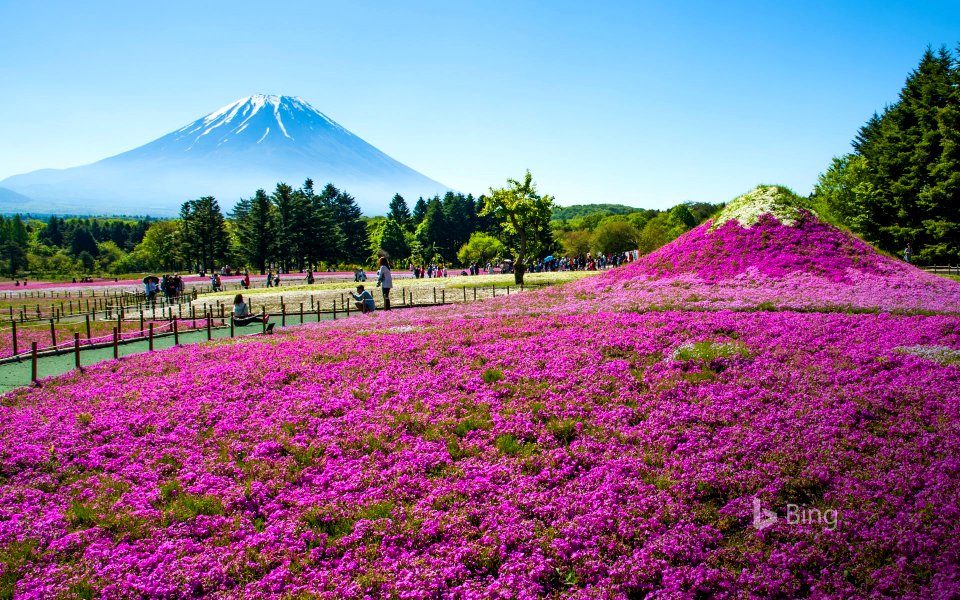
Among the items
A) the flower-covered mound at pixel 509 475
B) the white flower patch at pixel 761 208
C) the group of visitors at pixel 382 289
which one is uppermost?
the white flower patch at pixel 761 208

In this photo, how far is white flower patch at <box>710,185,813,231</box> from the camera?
32656 mm

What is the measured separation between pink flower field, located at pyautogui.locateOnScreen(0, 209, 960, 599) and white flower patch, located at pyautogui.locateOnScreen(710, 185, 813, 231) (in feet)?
56.5

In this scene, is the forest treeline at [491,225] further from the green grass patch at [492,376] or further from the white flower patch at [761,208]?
the green grass patch at [492,376]

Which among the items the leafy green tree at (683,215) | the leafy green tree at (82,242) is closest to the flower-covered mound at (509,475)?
the leafy green tree at (683,215)

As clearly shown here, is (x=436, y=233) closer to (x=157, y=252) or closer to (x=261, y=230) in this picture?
(x=261, y=230)

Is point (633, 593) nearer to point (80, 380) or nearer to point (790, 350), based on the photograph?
point (790, 350)

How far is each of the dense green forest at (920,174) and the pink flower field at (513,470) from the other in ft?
152

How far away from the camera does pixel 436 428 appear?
1067 centimetres

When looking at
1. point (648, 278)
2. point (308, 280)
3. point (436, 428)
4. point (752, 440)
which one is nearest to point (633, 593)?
point (752, 440)

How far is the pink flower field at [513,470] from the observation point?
6621 millimetres

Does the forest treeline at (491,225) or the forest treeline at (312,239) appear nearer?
the forest treeline at (491,225)

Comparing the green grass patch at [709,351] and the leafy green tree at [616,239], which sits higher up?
the leafy green tree at [616,239]

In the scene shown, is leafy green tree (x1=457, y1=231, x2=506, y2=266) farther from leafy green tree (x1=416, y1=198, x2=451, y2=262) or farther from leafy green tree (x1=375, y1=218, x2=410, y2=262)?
leafy green tree (x1=375, y1=218, x2=410, y2=262)

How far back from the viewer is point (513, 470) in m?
8.98
